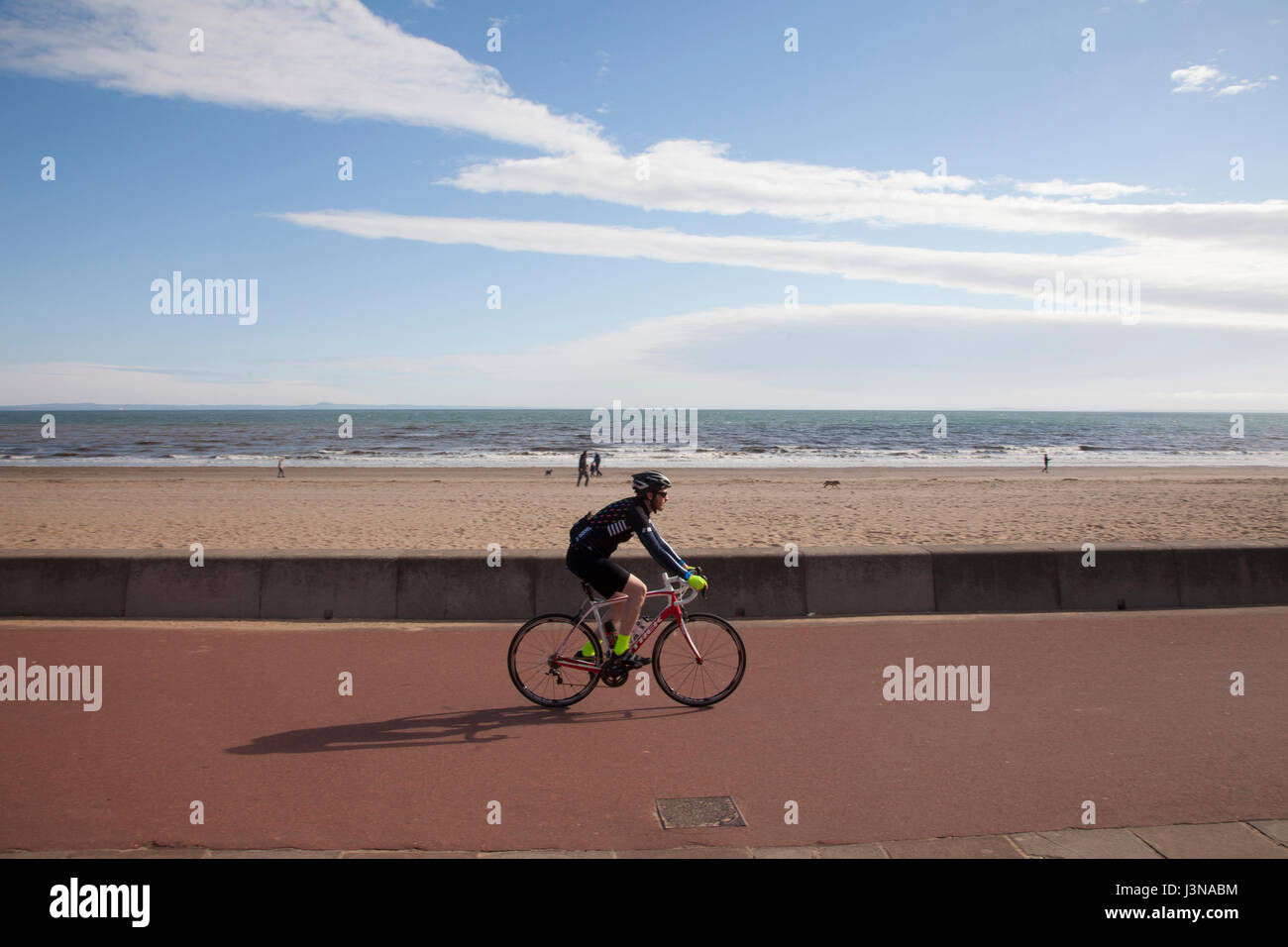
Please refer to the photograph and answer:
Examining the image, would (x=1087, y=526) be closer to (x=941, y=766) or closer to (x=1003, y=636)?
(x=1003, y=636)

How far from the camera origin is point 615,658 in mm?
6281

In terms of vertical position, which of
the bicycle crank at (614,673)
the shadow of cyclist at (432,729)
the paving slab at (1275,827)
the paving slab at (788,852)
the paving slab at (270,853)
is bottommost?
the paving slab at (1275,827)

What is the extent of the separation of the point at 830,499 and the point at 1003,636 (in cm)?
1423

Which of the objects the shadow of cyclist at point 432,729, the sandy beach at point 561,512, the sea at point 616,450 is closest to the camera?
the shadow of cyclist at point 432,729

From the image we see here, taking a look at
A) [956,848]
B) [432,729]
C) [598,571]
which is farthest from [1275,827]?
[432,729]

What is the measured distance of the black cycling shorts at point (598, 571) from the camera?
6.25 metres

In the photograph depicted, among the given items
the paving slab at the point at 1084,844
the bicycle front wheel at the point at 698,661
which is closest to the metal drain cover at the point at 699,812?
the paving slab at the point at 1084,844

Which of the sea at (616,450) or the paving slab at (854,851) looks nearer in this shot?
the paving slab at (854,851)

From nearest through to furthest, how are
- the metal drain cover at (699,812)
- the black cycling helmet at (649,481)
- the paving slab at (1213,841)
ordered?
1. the paving slab at (1213,841)
2. the metal drain cover at (699,812)
3. the black cycling helmet at (649,481)

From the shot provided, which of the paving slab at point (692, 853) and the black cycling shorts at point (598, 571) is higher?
the black cycling shorts at point (598, 571)

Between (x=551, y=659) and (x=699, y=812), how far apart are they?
2135 mm

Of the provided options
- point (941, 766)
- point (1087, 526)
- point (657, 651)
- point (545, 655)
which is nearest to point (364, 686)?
point (545, 655)

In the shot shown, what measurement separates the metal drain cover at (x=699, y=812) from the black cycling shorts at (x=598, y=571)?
194cm

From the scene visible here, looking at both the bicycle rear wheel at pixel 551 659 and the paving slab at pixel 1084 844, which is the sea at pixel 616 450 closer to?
the bicycle rear wheel at pixel 551 659
